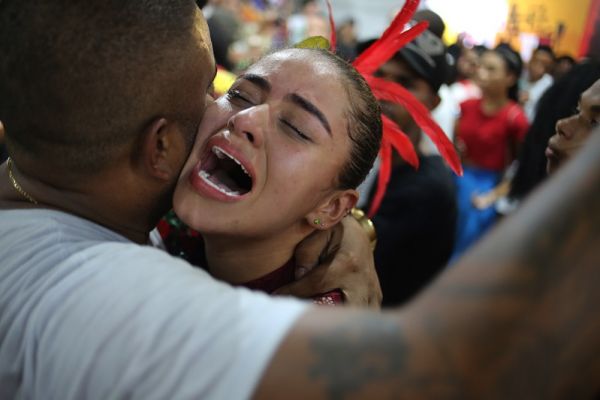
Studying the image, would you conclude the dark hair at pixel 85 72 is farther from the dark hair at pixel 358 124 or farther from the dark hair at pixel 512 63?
the dark hair at pixel 512 63

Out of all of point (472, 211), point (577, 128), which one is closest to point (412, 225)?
point (577, 128)

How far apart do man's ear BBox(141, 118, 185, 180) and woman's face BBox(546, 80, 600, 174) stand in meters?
1.00

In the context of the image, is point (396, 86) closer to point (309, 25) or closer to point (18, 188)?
point (18, 188)

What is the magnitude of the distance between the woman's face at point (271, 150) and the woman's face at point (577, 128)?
60 centimetres

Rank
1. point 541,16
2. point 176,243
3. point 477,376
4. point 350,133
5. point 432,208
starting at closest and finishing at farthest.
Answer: point 477,376, point 350,133, point 176,243, point 432,208, point 541,16

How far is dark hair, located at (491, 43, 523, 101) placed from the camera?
5.18 meters

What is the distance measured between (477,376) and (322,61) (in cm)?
103

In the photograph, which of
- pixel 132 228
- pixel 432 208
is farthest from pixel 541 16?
pixel 132 228

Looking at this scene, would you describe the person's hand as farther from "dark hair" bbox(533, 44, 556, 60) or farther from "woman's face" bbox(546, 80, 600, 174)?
"dark hair" bbox(533, 44, 556, 60)

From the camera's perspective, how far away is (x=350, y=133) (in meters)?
1.49

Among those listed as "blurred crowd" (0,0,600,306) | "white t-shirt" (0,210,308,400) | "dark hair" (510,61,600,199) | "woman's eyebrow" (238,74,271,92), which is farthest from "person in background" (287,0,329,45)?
"white t-shirt" (0,210,308,400)

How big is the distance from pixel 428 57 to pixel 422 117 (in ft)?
3.40

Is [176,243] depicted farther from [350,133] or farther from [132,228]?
[350,133]

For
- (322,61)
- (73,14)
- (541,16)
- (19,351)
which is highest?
(73,14)
